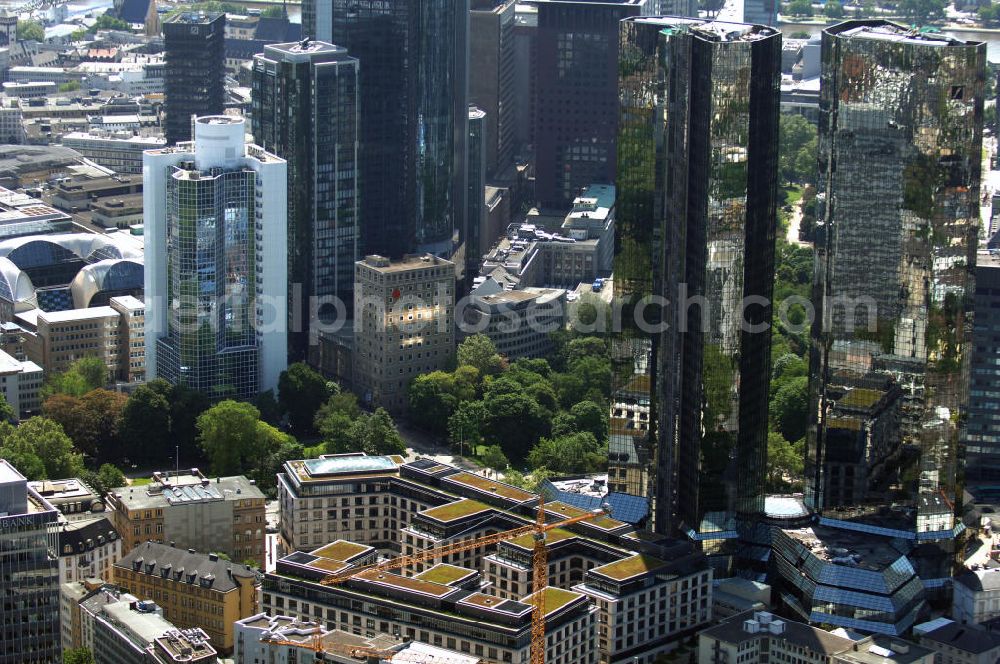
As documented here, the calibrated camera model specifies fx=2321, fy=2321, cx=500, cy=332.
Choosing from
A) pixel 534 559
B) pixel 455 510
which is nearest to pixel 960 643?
pixel 534 559

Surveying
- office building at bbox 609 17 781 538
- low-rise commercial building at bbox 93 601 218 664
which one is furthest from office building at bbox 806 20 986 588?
low-rise commercial building at bbox 93 601 218 664

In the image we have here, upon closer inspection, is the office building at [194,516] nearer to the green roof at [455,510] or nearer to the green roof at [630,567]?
the green roof at [455,510]

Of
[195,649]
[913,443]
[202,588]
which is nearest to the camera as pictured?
[195,649]

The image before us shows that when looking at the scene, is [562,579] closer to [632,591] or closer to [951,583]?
[632,591]

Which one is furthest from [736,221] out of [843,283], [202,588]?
[202,588]

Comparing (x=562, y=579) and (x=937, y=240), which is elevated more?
(x=937, y=240)

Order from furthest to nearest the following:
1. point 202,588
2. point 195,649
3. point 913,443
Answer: point 913,443
point 202,588
point 195,649

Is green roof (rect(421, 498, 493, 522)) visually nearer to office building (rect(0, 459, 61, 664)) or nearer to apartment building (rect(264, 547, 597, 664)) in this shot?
apartment building (rect(264, 547, 597, 664))

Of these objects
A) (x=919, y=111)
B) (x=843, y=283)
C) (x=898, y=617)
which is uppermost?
(x=919, y=111)
